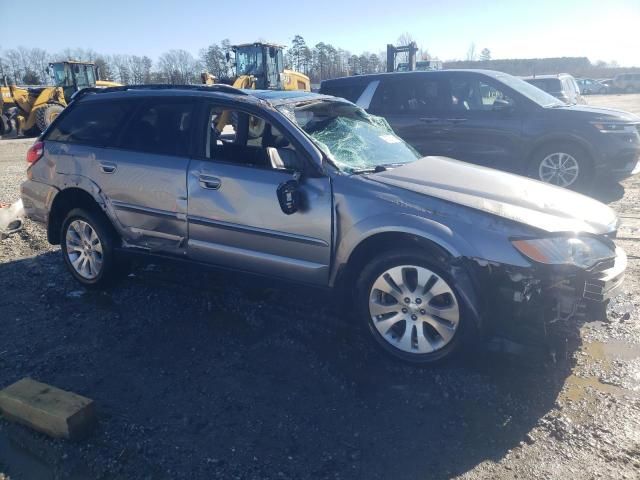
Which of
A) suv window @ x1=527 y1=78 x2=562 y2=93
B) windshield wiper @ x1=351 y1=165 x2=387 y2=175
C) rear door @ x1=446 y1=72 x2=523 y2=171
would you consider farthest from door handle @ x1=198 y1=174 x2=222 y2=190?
suv window @ x1=527 y1=78 x2=562 y2=93

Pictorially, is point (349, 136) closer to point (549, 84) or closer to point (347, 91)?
point (347, 91)

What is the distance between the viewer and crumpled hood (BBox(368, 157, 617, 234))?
3.29 m

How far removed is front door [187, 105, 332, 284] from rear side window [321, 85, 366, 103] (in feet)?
16.0

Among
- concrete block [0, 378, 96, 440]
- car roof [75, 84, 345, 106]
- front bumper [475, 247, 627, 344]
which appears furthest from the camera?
car roof [75, 84, 345, 106]

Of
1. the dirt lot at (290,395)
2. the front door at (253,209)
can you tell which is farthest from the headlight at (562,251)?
the front door at (253,209)

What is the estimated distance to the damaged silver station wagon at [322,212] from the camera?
3170 mm

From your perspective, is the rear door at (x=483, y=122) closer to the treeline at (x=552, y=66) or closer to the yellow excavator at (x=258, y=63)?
the yellow excavator at (x=258, y=63)

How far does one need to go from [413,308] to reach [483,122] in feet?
17.7

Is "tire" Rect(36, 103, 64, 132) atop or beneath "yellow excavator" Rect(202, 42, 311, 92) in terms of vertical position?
beneath

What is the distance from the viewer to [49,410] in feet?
9.07

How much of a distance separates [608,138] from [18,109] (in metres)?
20.0

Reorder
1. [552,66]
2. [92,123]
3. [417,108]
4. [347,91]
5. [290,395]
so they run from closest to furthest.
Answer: [290,395]
[92,123]
[417,108]
[347,91]
[552,66]

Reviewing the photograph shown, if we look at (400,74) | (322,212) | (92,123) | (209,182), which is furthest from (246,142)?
(400,74)

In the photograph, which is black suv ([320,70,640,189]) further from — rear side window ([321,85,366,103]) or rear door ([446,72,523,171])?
rear side window ([321,85,366,103])
